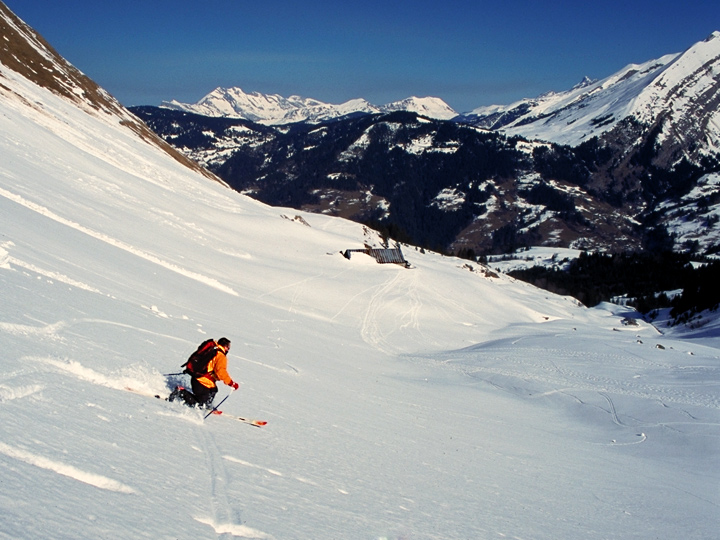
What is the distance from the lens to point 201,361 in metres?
10.0

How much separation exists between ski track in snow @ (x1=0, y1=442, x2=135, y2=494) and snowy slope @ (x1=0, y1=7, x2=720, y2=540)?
0.02 m

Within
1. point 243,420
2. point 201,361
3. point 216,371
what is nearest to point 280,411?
point 243,420

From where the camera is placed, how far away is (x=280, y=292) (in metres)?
37.6

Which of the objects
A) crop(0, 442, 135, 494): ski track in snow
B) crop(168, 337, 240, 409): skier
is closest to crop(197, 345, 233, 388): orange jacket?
crop(168, 337, 240, 409): skier

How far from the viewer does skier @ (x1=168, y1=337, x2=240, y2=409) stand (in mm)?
9789

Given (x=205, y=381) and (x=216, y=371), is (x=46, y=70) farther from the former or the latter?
(x=205, y=381)

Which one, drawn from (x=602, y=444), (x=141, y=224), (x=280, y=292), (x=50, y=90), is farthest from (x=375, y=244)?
(x=602, y=444)

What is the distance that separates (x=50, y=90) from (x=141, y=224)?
40.6 metres

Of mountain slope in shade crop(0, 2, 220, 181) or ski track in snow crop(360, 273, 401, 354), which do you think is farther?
mountain slope in shade crop(0, 2, 220, 181)

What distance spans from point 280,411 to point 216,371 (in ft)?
6.80

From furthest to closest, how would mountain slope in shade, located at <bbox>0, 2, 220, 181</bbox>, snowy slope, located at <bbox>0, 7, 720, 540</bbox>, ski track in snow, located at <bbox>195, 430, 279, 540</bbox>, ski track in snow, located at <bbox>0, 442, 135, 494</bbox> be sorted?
mountain slope in shade, located at <bbox>0, 2, 220, 181</bbox> < snowy slope, located at <bbox>0, 7, 720, 540</bbox> < ski track in snow, located at <bbox>195, 430, 279, 540</bbox> < ski track in snow, located at <bbox>0, 442, 135, 494</bbox>

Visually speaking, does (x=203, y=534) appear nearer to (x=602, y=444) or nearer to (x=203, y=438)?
(x=203, y=438)

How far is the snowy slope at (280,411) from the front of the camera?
608 cm

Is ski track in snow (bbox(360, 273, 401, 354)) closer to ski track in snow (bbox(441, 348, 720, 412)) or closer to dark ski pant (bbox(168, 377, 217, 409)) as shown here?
ski track in snow (bbox(441, 348, 720, 412))
